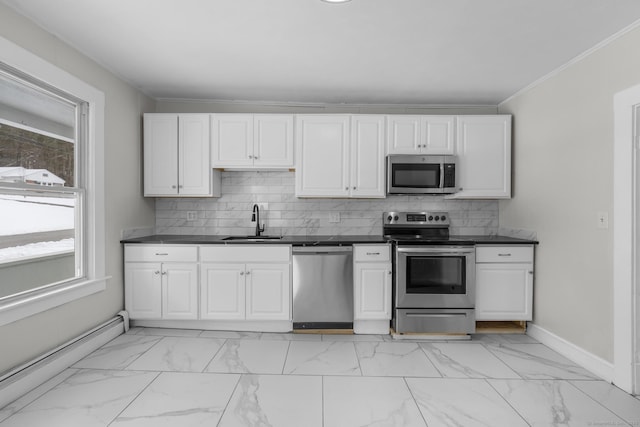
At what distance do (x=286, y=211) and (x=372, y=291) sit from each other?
1.28m

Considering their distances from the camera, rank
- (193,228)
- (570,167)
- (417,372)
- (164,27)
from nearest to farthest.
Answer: (164,27), (417,372), (570,167), (193,228)

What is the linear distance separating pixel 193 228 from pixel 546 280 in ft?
11.4

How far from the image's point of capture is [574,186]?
8.81ft

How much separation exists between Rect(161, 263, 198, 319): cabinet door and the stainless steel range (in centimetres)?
186

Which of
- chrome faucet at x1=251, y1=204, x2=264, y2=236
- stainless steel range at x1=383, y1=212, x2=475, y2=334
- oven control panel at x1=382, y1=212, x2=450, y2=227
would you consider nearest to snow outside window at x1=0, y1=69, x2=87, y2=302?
chrome faucet at x1=251, y1=204, x2=264, y2=236

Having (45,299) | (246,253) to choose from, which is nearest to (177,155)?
(246,253)

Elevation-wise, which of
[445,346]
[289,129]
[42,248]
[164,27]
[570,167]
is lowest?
[445,346]

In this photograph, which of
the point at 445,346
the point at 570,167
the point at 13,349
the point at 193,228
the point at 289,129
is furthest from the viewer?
the point at 193,228

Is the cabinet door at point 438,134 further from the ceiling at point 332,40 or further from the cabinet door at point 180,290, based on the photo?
the cabinet door at point 180,290

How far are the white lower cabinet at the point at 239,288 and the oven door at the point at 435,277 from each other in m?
1.05

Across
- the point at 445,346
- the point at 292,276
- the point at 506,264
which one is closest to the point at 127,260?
the point at 292,276

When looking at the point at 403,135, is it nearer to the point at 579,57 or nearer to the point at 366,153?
the point at 366,153

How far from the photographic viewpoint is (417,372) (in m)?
2.49

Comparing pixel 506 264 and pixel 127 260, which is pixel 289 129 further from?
pixel 506 264
